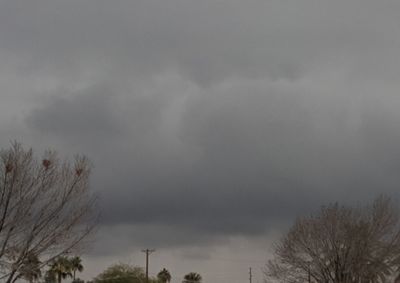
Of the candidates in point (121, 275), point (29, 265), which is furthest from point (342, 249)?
point (121, 275)

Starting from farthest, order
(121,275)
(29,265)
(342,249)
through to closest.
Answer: (121,275)
(342,249)
(29,265)

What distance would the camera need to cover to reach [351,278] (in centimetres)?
5306

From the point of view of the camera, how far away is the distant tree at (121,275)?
104519 mm

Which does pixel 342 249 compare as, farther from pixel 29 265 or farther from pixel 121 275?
pixel 121 275

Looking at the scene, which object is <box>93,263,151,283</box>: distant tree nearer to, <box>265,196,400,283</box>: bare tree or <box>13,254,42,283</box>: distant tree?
<box>265,196,400,283</box>: bare tree

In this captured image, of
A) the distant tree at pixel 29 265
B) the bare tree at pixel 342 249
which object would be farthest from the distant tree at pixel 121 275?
the distant tree at pixel 29 265

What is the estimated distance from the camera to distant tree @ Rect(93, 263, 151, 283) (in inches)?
4115

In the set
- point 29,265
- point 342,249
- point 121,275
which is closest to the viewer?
point 29,265

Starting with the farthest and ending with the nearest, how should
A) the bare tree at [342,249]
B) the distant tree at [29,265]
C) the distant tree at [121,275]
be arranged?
the distant tree at [121,275] < the bare tree at [342,249] < the distant tree at [29,265]

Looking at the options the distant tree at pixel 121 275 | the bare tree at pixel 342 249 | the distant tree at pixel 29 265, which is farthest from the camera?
the distant tree at pixel 121 275

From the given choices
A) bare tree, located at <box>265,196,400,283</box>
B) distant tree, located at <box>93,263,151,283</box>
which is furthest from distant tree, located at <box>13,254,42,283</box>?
distant tree, located at <box>93,263,151,283</box>

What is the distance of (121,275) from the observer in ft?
348

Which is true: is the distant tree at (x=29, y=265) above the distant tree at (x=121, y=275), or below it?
below

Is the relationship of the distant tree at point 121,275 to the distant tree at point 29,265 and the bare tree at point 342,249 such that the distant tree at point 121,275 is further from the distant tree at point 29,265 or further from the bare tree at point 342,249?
the distant tree at point 29,265
